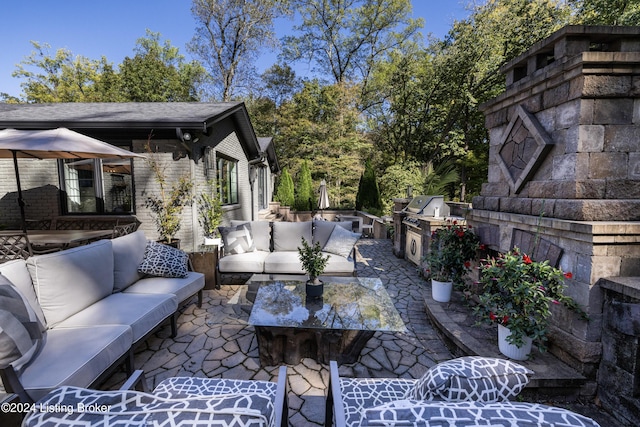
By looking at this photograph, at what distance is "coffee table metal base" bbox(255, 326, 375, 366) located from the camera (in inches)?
101

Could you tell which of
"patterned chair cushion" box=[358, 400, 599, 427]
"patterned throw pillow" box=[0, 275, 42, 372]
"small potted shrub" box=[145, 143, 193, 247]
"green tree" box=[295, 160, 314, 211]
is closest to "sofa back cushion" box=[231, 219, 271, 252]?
"small potted shrub" box=[145, 143, 193, 247]

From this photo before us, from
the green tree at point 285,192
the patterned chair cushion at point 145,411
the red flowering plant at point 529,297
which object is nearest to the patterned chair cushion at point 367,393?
the patterned chair cushion at point 145,411

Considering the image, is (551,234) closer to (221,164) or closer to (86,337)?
(86,337)

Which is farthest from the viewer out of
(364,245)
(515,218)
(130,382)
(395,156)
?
(395,156)

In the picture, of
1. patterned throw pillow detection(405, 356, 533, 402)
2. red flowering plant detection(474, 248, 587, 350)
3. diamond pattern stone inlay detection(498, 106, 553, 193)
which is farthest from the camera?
diamond pattern stone inlay detection(498, 106, 553, 193)

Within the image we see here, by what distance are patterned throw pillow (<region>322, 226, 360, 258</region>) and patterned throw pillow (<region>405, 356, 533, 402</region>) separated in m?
3.49

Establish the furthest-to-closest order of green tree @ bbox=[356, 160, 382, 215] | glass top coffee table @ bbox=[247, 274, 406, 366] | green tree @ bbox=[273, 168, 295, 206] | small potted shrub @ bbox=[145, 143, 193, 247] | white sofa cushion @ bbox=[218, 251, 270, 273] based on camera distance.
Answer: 1. green tree @ bbox=[273, 168, 295, 206]
2. green tree @ bbox=[356, 160, 382, 215]
3. small potted shrub @ bbox=[145, 143, 193, 247]
4. white sofa cushion @ bbox=[218, 251, 270, 273]
5. glass top coffee table @ bbox=[247, 274, 406, 366]

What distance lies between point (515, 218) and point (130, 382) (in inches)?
134

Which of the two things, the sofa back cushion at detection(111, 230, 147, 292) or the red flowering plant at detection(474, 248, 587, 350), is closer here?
the red flowering plant at detection(474, 248, 587, 350)

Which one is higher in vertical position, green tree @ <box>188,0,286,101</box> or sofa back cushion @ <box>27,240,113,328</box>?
green tree @ <box>188,0,286,101</box>

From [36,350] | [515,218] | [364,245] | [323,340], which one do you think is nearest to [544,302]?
[515,218]

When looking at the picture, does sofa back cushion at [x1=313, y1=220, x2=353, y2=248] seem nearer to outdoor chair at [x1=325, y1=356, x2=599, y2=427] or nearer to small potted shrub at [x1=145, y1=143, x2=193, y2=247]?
small potted shrub at [x1=145, y1=143, x2=193, y2=247]

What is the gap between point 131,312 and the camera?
8.24 feet

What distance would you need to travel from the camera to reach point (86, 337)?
82.6 inches
